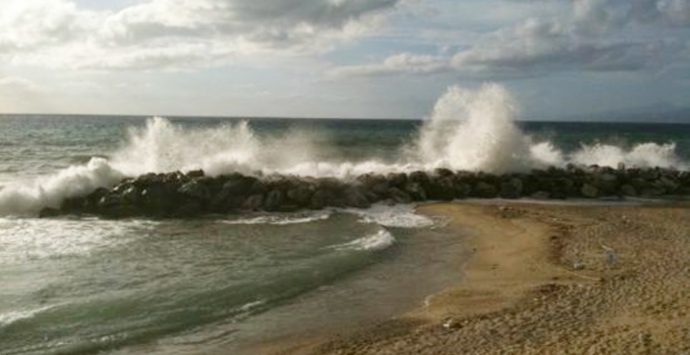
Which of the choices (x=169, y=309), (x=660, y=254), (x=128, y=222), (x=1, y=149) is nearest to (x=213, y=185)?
(x=128, y=222)

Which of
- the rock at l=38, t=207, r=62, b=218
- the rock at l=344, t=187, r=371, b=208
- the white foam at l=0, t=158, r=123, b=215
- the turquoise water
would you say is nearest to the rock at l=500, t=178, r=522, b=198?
the turquoise water

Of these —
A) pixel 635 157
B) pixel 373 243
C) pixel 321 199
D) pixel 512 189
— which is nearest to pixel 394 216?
pixel 321 199

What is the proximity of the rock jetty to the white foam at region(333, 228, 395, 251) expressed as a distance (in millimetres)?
5465

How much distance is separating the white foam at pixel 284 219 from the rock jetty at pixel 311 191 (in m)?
1.10

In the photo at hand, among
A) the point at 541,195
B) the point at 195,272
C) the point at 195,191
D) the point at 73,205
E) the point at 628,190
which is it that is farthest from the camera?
the point at 628,190

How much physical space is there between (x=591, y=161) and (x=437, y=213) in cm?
1690

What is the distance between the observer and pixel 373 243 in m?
15.6

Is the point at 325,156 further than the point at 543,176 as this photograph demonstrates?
Yes

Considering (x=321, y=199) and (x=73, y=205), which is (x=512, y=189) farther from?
(x=73, y=205)

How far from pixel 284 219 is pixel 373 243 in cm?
475

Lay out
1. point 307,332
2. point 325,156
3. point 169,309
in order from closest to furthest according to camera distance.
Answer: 1. point 307,332
2. point 169,309
3. point 325,156

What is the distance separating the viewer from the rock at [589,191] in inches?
1021

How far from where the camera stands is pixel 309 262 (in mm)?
13797

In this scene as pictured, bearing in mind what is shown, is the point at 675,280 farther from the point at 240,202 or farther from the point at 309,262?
the point at 240,202
